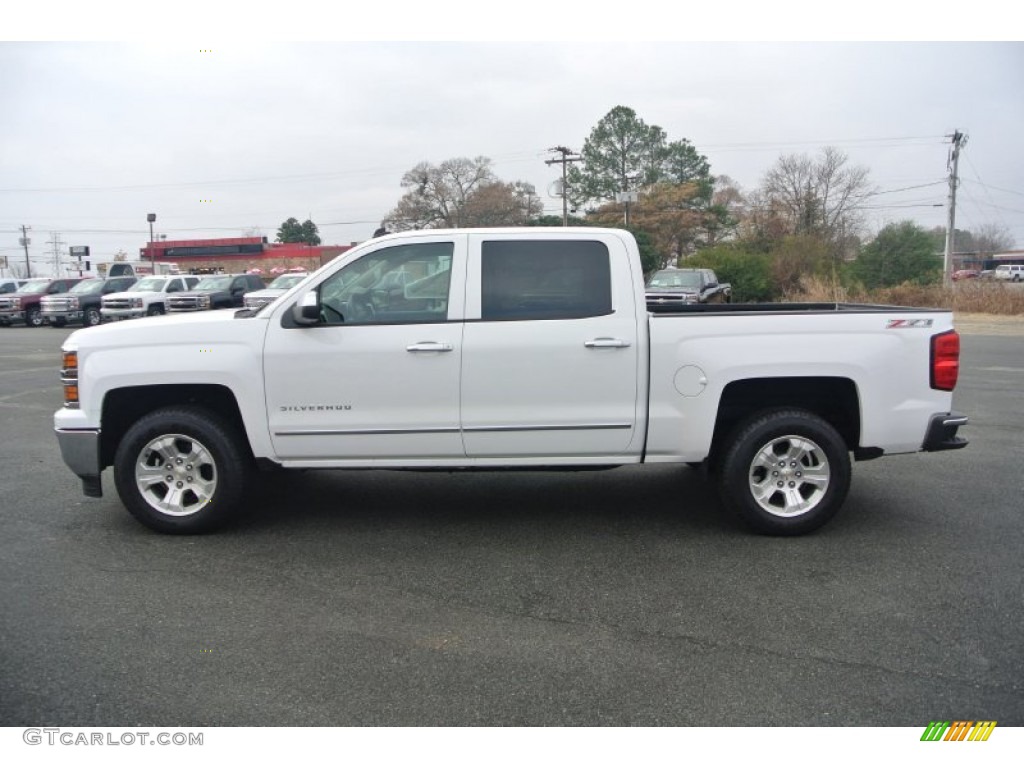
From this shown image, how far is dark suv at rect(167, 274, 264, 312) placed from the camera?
30.7 metres

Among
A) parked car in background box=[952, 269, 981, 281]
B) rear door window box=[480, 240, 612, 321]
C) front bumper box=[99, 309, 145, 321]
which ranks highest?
parked car in background box=[952, 269, 981, 281]

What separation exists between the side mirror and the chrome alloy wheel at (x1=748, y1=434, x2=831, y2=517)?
2910 millimetres

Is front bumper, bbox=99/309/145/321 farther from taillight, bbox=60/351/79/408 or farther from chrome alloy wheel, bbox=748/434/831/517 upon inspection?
chrome alloy wheel, bbox=748/434/831/517

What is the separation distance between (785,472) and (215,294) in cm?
2864

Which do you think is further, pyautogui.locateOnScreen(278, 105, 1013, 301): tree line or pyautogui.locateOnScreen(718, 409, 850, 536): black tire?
pyautogui.locateOnScreen(278, 105, 1013, 301): tree line

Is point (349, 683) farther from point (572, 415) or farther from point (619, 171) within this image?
point (619, 171)

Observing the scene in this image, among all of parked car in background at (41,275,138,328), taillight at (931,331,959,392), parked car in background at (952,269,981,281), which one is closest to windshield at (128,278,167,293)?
parked car in background at (41,275,138,328)

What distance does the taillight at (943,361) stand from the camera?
5270mm

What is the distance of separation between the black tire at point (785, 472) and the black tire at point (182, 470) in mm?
3174

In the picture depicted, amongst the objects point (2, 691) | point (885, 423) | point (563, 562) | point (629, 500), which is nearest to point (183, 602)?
point (2, 691)

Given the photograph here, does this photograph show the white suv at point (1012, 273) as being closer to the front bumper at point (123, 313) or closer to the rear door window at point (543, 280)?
the front bumper at point (123, 313)

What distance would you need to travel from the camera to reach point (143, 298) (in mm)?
30000
